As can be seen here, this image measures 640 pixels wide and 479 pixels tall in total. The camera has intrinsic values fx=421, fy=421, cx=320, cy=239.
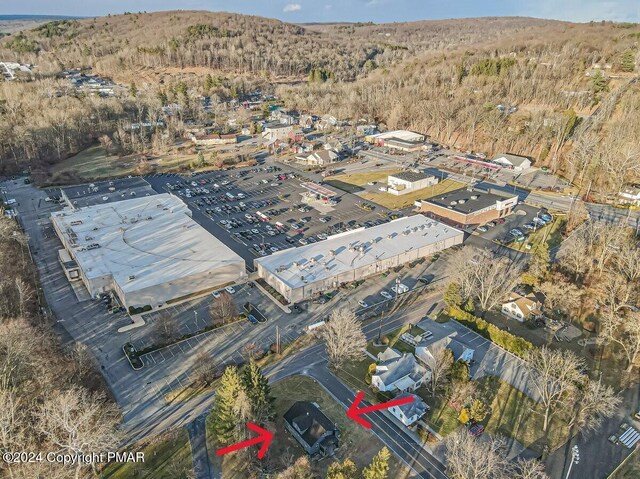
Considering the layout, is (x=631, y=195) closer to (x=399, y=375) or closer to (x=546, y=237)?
(x=546, y=237)

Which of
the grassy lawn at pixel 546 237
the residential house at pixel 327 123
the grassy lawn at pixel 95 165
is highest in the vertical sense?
the grassy lawn at pixel 546 237

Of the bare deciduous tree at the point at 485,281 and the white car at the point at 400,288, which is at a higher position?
the bare deciduous tree at the point at 485,281

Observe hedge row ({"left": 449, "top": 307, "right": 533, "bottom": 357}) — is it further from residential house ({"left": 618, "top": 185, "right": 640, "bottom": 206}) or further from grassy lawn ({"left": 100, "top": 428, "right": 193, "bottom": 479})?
residential house ({"left": 618, "top": 185, "right": 640, "bottom": 206})

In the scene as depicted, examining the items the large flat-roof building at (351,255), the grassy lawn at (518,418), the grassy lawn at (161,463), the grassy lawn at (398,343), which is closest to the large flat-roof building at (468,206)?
the large flat-roof building at (351,255)

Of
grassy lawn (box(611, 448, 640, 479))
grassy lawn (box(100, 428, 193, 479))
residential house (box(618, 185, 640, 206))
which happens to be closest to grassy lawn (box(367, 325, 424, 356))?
grassy lawn (box(611, 448, 640, 479))

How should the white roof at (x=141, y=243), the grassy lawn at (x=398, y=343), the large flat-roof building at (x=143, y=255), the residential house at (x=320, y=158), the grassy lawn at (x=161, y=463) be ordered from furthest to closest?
the residential house at (x=320, y=158)
the white roof at (x=141, y=243)
the large flat-roof building at (x=143, y=255)
the grassy lawn at (x=398, y=343)
the grassy lawn at (x=161, y=463)

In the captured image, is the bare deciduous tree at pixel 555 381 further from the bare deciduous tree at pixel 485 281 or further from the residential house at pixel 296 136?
the residential house at pixel 296 136

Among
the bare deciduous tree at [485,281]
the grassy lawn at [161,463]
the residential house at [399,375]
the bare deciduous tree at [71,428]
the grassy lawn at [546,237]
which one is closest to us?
the bare deciduous tree at [71,428]

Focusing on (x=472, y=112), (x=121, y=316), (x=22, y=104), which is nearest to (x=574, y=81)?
(x=472, y=112)
